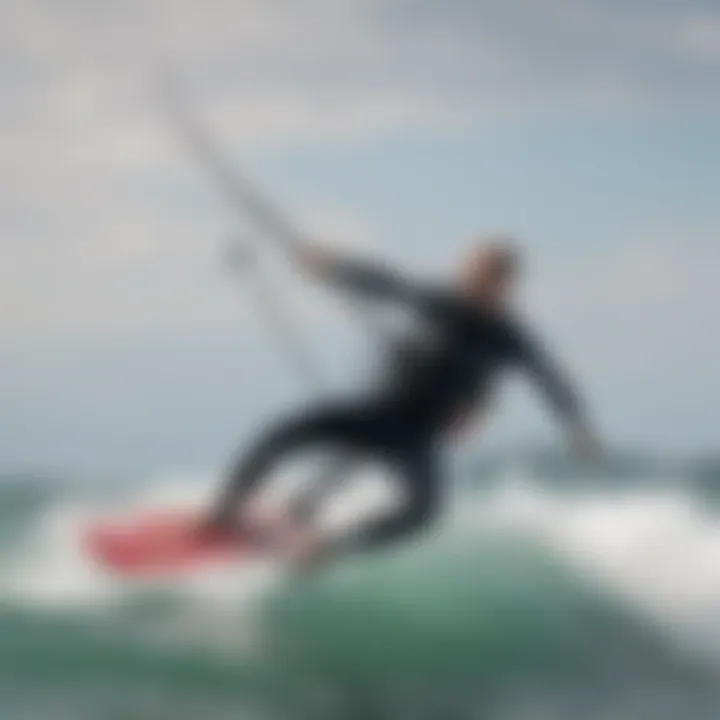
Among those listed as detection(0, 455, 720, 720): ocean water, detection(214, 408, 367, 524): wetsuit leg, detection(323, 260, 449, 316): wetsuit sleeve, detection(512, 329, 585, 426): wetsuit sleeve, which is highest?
detection(323, 260, 449, 316): wetsuit sleeve

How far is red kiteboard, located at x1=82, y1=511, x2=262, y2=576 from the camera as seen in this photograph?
184cm

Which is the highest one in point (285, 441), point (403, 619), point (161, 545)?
point (285, 441)

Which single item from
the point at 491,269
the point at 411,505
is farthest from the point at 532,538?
the point at 491,269

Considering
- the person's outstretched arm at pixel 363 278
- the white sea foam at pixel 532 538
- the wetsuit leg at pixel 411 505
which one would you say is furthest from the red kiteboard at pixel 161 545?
the person's outstretched arm at pixel 363 278

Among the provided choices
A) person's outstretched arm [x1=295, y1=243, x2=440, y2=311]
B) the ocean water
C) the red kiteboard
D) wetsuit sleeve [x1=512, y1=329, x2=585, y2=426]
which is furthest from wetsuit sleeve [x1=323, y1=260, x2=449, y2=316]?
the red kiteboard

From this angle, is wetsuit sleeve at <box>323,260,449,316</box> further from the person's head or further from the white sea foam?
the white sea foam

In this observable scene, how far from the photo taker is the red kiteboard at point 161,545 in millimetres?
1842

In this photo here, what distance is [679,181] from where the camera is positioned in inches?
81.1

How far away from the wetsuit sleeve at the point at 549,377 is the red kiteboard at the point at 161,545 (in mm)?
467

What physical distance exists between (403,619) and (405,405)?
1.00 feet

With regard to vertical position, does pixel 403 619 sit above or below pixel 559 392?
below

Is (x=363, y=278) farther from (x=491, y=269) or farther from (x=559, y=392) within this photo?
(x=559, y=392)

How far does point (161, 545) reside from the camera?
1854 millimetres

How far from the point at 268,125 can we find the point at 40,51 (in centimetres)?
35
